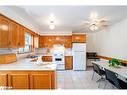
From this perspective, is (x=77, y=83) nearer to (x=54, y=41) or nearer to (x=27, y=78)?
(x=27, y=78)

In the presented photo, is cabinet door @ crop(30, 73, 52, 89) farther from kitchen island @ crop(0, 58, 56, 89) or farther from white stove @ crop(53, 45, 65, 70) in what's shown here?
white stove @ crop(53, 45, 65, 70)

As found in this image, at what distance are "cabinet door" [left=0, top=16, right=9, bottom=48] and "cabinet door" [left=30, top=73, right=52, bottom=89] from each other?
3.39 feet

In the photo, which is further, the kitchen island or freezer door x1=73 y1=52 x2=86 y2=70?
freezer door x1=73 y1=52 x2=86 y2=70

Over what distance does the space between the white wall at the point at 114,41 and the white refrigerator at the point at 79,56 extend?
42.9 inches

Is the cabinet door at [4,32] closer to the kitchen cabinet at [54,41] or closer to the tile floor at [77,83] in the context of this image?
the tile floor at [77,83]

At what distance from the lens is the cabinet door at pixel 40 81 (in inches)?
115

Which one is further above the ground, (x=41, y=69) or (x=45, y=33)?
(x=45, y=33)

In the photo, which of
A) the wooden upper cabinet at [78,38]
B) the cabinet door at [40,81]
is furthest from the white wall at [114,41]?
the cabinet door at [40,81]

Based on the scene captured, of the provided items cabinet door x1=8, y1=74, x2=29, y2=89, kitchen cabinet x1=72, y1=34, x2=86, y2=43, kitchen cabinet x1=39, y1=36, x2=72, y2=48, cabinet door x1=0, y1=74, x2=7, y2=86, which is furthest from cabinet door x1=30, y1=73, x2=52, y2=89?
kitchen cabinet x1=39, y1=36, x2=72, y2=48

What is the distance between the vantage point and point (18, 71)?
2.85 metres

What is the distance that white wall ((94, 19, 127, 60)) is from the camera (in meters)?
5.20
